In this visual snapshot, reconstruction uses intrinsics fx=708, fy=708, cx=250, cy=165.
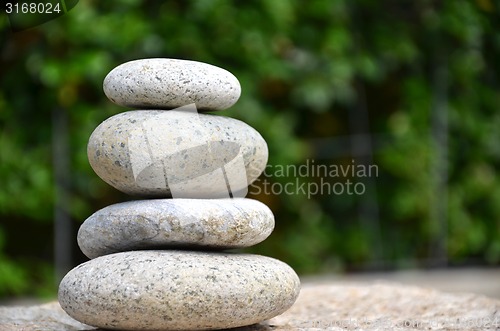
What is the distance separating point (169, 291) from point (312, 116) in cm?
588

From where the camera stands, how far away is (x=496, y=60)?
8.73m

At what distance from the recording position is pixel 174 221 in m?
3.50

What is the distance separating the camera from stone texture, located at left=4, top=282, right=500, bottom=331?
3881mm

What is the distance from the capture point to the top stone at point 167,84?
12.1ft

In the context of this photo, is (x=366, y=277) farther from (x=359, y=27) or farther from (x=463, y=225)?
(x=359, y=27)

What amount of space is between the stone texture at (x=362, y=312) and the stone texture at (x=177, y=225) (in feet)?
1.91

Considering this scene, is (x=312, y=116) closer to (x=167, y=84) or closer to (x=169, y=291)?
(x=167, y=84)

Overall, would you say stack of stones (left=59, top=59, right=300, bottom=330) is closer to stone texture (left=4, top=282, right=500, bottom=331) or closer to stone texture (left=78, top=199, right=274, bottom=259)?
stone texture (left=78, top=199, right=274, bottom=259)

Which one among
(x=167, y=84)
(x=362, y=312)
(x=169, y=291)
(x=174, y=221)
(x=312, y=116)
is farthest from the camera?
(x=312, y=116)

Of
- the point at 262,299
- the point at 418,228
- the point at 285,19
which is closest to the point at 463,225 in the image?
the point at 418,228

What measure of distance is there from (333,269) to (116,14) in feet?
12.9

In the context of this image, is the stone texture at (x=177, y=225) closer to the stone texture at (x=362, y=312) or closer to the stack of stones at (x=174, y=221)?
the stack of stones at (x=174, y=221)

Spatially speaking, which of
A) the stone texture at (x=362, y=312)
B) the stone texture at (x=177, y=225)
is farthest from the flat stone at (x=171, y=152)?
the stone texture at (x=362, y=312)

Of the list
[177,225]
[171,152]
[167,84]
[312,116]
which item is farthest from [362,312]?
[312,116]
